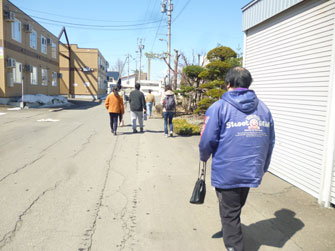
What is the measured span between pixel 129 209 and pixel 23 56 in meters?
23.5

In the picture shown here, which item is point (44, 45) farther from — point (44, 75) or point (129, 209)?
point (129, 209)

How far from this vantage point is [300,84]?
5098 millimetres

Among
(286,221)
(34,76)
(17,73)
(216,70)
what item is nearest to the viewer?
(286,221)

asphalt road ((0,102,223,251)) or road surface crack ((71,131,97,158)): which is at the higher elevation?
road surface crack ((71,131,97,158))

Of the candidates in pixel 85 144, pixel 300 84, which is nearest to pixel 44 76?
pixel 85 144

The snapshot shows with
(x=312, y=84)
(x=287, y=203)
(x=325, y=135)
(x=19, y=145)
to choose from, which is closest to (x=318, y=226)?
(x=287, y=203)

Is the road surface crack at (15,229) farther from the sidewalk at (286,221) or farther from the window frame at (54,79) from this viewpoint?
the window frame at (54,79)

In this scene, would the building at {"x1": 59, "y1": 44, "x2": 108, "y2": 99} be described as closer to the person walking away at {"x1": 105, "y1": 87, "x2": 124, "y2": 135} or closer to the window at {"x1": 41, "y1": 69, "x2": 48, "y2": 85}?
the window at {"x1": 41, "y1": 69, "x2": 48, "y2": 85}

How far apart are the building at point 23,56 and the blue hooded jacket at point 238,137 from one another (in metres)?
20.3

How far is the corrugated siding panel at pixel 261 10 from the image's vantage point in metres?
5.51

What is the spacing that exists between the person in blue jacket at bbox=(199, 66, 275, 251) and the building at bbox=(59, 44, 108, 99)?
42.4 meters

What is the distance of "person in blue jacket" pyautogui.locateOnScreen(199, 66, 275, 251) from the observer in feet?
9.05

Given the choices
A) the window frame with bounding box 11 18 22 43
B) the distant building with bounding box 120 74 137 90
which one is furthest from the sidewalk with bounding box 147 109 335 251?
the distant building with bounding box 120 74 137 90

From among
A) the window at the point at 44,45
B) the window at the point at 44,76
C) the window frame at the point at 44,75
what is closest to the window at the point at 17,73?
the window frame at the point at 44,75
